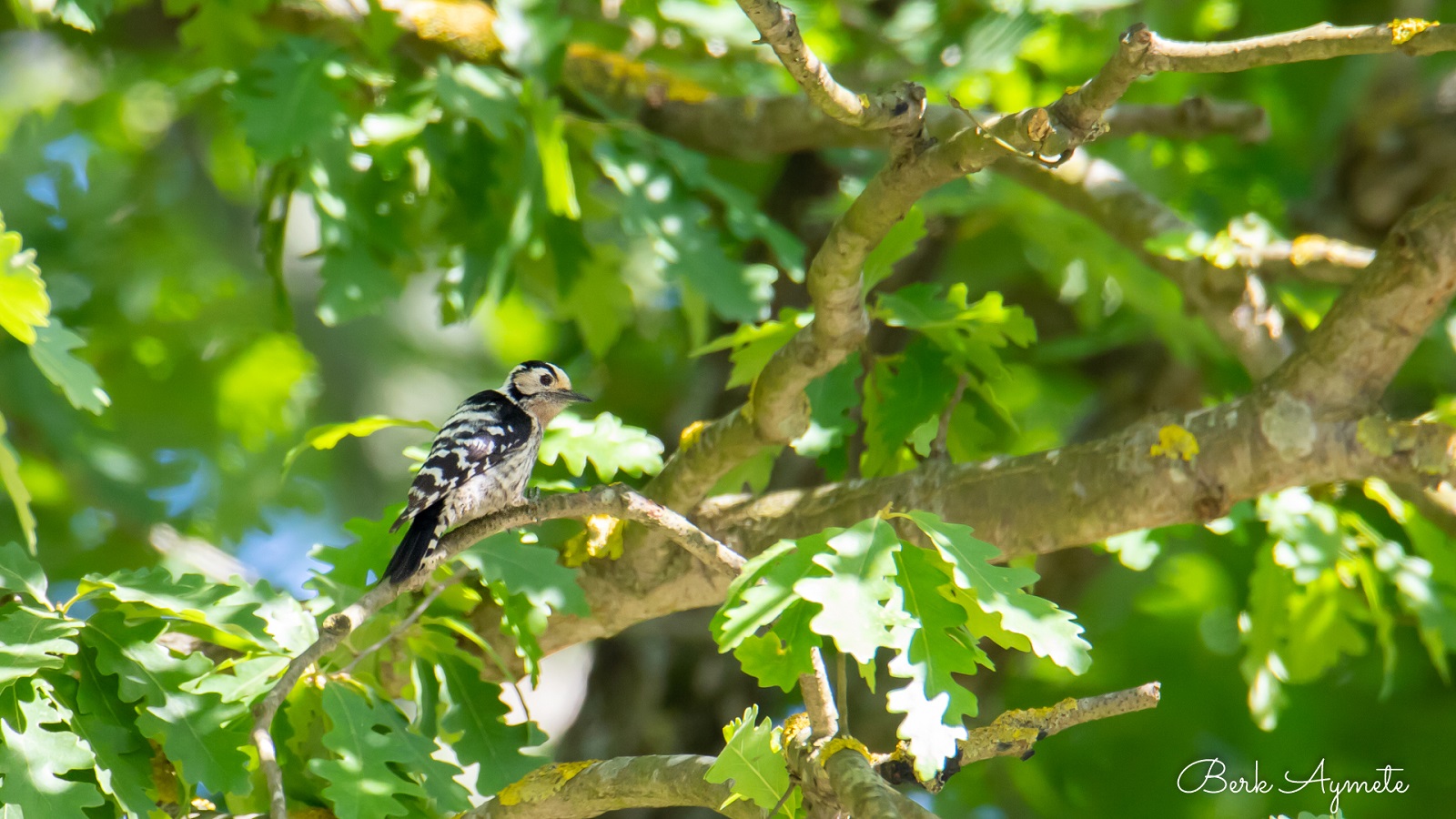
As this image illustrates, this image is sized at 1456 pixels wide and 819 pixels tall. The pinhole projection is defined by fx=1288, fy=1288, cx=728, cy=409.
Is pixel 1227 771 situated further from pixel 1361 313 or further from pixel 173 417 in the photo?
pixel 173 417

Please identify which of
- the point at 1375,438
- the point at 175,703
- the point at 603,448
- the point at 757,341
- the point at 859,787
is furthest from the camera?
the point at 757,341

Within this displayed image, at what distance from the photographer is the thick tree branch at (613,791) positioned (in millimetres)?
2195

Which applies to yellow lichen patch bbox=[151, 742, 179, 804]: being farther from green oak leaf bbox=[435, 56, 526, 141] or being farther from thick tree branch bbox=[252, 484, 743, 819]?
green oak leaf bbox=[435, 56, 526, 141]

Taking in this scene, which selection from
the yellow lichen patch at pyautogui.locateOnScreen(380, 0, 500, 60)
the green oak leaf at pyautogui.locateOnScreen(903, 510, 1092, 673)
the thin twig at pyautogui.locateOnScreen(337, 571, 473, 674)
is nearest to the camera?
the green oak leaf at pyautogui.locateOnScreen(903, 510, 1092, 673)

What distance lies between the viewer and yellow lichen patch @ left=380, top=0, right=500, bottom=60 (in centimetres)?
423

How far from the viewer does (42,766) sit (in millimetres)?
2193

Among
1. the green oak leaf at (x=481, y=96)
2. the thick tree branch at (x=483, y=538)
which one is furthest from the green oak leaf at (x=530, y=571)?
the green oak leaf at (x=481, y=96)

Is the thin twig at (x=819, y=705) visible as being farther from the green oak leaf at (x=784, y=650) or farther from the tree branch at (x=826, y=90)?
the tree branch at (x=826, y=90)

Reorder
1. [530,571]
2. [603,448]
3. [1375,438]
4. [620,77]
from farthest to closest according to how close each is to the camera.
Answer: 1. [620,77]
2. [603,448]
3. [1375,438]
4. [530,571]

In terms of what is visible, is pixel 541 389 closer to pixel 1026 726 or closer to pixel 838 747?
pixel 838 747

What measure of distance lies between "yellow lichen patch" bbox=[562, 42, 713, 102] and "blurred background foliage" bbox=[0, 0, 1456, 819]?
0.02 meters

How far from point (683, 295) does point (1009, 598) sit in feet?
7.71

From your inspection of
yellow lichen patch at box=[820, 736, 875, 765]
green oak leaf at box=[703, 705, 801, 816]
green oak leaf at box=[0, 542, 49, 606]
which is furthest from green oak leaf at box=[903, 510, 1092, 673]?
green oak leaf at box=[0, 542, 49, 606]

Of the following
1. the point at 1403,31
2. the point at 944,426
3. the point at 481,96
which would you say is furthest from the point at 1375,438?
the point at 481,96
